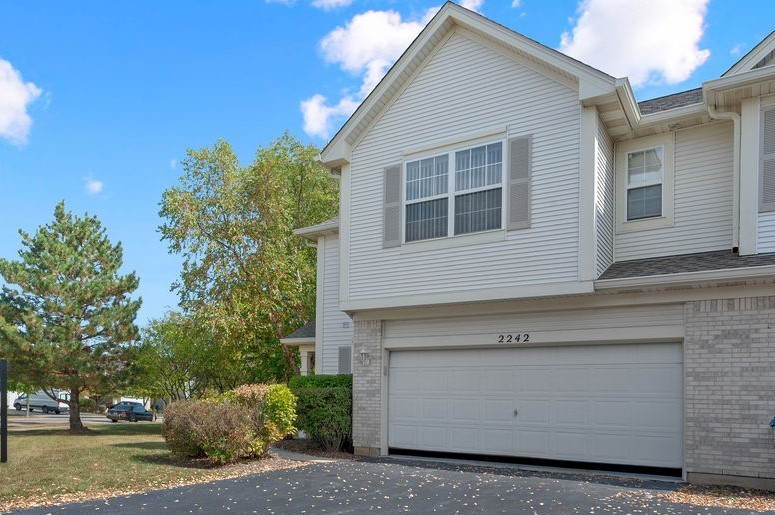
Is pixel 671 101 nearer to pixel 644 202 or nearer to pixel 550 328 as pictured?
pixel 644 202

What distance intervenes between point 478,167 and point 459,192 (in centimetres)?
60

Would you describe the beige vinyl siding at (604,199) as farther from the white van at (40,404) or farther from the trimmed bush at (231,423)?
the white van at (40,404)

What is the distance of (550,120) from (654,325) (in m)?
4.02

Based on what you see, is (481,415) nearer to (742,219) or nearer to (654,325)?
(654,325)

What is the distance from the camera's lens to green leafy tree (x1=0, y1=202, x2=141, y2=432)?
24.3 meters

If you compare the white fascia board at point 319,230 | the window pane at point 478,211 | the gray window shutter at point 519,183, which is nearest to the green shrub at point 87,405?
the white fascia board at point 319,230

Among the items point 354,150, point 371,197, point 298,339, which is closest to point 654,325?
point 371,197

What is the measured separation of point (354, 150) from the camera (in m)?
15.6

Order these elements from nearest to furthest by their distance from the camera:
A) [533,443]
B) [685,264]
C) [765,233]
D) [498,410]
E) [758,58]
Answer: [765,233] → [685,264] → [758,58] → [533,443] → [498,410]

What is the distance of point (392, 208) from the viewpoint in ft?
48.2

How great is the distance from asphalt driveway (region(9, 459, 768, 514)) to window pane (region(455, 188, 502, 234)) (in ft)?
14.6

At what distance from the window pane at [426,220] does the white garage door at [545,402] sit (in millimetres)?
2389

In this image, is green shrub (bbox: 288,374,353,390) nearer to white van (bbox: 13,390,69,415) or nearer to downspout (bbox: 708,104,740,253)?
downspout (bbox: 708,104,740,253)

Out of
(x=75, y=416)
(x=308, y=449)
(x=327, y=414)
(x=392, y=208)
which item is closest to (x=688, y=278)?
(x=392, y=208)
